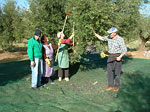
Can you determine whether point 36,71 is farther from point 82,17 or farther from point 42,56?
point 82,17

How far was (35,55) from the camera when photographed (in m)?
5.43

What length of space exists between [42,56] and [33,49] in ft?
2.09

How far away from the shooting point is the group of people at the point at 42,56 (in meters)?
5.39

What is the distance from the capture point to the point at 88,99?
4.86 meters

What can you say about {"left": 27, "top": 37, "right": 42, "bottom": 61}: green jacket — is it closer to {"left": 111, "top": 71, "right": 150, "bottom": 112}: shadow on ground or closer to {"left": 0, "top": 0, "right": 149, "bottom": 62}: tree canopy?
{"left": 0, "top": 0, "right": 149, "bottom": 62}: tree canopy

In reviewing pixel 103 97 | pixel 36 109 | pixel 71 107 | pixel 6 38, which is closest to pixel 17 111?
pixel 36 109

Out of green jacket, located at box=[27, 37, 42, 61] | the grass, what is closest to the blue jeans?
green jacket, located at box=[27, 37, 42, 61]

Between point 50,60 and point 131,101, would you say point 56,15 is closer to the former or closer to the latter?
point 50,60

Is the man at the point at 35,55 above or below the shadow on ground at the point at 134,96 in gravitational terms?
above

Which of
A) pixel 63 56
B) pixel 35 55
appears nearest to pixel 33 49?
pixel 35 55

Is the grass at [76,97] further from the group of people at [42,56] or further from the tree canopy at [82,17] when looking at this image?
the tree canopy at [82,17]

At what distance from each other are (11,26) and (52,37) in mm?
11362

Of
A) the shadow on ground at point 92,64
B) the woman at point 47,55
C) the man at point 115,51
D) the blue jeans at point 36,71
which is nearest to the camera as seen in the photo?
the man at point 115,51

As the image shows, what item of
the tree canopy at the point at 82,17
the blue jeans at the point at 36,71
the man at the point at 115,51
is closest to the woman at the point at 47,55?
the blue jeans at the point at 36,71
